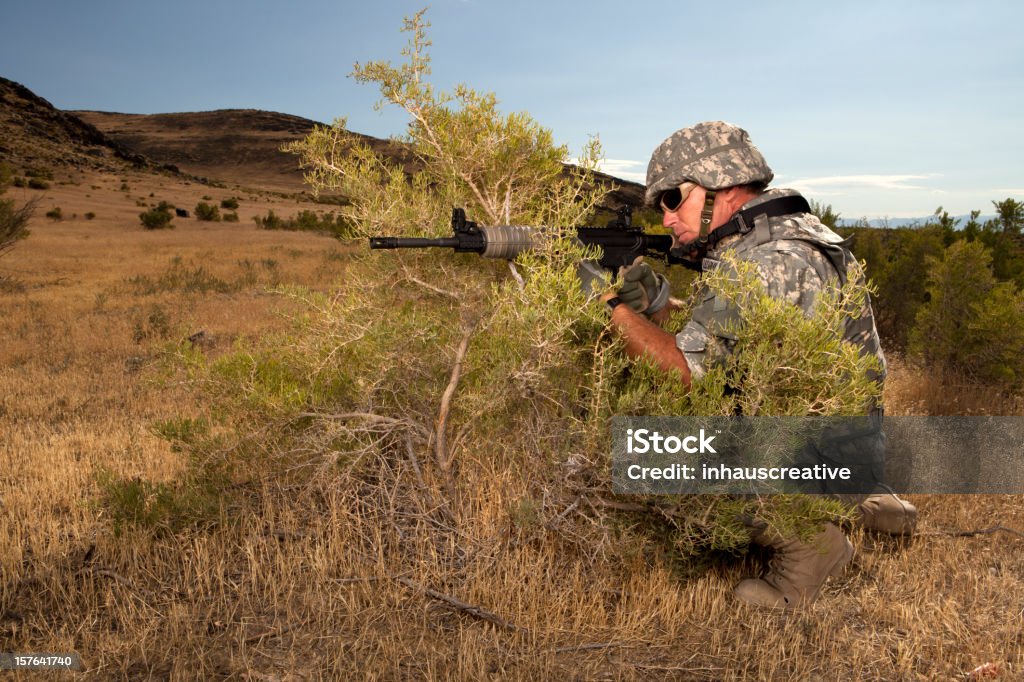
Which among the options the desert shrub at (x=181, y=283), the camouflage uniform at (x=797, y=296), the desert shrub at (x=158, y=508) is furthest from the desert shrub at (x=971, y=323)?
the desert shrub at (x=181, y=283)

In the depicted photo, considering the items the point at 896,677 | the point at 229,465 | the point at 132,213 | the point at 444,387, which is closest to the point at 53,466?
the point at 229,465

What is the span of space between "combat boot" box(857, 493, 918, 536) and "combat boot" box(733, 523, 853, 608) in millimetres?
835

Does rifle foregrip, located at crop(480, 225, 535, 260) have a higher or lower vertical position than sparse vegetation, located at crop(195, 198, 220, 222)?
lower

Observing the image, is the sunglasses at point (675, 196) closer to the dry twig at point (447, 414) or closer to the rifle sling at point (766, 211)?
the rifle sling at point (766, 211)

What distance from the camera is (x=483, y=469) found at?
162 inches

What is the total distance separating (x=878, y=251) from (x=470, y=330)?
35.1ft

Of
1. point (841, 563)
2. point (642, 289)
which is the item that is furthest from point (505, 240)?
point (841, 563)

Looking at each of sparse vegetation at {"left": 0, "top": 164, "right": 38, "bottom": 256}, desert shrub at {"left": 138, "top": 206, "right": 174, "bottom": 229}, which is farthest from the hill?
sparse vegetation at {"left": 0, "top": 164, "right": 38, "bottom": 256}

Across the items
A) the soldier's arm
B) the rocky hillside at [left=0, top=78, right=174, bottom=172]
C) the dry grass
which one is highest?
the rocky hillside at [left=0, top=78, right=174, bottom=172]

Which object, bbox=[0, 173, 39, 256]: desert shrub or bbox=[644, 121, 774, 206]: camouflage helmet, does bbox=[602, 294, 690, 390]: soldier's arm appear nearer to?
bbox=[644, 121, 774, 206]: camouflage helmet

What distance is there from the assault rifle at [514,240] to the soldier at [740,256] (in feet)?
0.43

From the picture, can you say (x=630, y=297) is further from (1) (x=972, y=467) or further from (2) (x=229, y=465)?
(1) (x=972, y=467)

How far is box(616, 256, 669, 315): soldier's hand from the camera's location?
3.85 m

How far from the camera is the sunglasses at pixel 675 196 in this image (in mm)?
3841
